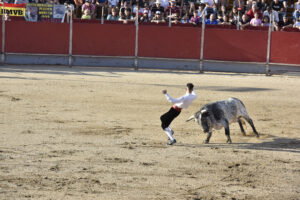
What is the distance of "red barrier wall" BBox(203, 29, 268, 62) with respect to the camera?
22.3 m

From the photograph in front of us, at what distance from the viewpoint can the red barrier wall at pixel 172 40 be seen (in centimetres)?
2238

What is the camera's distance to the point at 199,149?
1104 centimetres

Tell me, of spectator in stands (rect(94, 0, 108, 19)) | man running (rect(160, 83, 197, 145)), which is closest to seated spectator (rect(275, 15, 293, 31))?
spectator in stands (rect(94, 0, 108, 19))

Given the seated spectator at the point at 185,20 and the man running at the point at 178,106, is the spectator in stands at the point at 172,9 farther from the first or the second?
the man running at the point at 178,106

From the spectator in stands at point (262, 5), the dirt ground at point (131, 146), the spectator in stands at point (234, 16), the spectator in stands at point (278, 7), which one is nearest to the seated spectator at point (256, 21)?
the spectator in stands at point (234, 16)

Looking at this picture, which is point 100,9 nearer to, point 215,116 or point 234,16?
point 234,16

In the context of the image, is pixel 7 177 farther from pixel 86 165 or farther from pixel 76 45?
pixel 76 45

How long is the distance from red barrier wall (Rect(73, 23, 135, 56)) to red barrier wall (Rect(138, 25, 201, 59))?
0.44 metres

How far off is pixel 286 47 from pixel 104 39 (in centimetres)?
661

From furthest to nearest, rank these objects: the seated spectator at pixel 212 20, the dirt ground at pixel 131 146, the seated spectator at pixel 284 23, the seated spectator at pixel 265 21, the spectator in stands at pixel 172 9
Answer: the spectator in stands at pixel 172 9 → the seated spectator at pixel 212 20 → the seated spectator at pixel 284 23 → the seated spectator at pixel 265 21 → the dirt ground at pixel 131 146

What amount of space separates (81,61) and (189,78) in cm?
452

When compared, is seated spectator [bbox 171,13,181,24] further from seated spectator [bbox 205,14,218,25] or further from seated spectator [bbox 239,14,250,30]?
seated spectator [bbox 239,14,250,30]

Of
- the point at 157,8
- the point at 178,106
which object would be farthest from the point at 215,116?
the point at 157,8

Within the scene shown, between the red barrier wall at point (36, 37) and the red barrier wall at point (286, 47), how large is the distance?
758 centimetres
